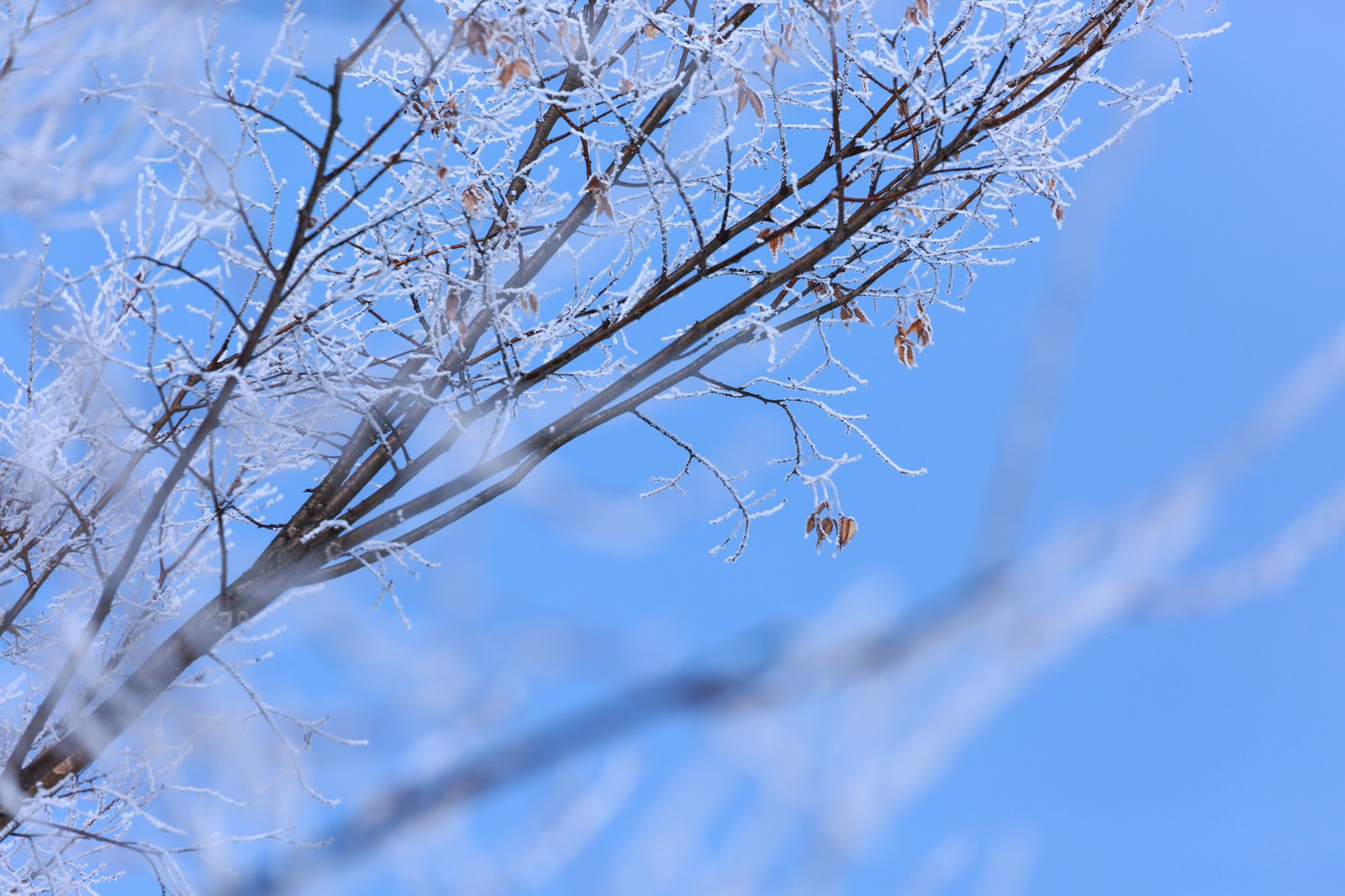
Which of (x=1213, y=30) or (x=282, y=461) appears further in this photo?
(x=282, y=461)

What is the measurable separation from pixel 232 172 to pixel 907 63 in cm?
231

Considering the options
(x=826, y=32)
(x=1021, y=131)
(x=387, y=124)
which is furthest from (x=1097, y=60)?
(x=387, y=124)

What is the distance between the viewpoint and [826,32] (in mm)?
3297

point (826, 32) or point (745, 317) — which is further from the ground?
point (826, 32)

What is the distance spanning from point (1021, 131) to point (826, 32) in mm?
1027

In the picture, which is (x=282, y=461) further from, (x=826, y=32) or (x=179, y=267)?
(x=826, y=32)

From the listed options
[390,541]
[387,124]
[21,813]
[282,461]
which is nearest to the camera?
[387,124]

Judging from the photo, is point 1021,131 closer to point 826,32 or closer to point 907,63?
point 907,63

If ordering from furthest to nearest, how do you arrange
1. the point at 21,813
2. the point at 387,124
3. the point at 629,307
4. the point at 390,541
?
the point at 629,307, the point at 390,541, the point at 21,813, the point at 387,124

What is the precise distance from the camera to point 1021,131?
12.7ft

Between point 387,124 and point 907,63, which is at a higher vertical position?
point 907,63

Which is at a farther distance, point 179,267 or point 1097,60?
point 1097,60

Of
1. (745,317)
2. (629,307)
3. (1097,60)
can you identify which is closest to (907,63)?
(1097,60)

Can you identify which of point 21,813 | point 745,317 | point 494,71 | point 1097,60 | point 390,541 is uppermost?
point 1097,60
